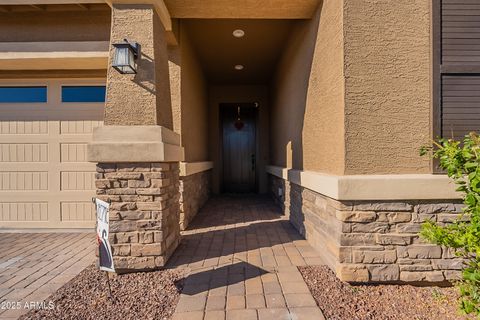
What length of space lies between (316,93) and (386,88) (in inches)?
32.4

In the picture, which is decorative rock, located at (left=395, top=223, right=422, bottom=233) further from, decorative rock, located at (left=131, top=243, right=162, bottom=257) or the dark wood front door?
the dark wood front door

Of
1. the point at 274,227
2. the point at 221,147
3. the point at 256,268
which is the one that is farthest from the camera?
the point at 221,147

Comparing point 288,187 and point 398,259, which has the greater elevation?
point 288,187

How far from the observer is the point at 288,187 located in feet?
15.1

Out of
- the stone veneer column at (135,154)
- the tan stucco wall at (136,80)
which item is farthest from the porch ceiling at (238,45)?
the stone veneer column at (135,154)

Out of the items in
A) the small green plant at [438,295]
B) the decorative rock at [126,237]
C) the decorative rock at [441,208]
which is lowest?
the small green plant at [438,295]

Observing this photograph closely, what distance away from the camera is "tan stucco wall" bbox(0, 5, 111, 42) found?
384 cm

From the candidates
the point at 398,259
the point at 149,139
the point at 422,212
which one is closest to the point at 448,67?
the point at 422,212

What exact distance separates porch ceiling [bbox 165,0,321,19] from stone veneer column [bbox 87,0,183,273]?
0.50m

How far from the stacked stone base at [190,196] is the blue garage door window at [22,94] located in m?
2.59

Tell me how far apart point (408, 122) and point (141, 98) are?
8.35 ft

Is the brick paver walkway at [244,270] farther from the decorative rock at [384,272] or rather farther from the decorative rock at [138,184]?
the decorative rock at [138,184]

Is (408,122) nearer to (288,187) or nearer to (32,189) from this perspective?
(288,187)

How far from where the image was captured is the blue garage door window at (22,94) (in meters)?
4.31
